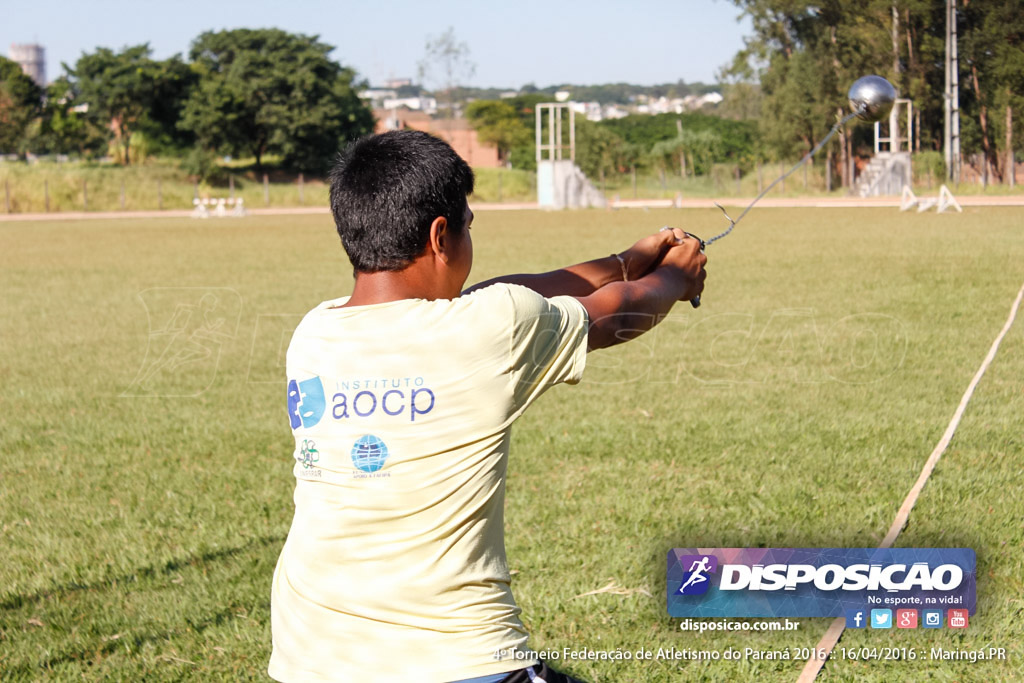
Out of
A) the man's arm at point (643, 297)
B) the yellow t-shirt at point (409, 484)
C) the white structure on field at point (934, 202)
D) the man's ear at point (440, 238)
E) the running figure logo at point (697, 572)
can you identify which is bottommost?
the running figure logo at point (697, 572)

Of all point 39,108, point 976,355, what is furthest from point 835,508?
point 39,108

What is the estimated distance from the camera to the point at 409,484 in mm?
Answer: 1860

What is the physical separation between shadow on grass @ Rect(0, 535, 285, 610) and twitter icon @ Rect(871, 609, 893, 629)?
268 cm

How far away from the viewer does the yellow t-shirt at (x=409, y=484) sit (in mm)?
1854

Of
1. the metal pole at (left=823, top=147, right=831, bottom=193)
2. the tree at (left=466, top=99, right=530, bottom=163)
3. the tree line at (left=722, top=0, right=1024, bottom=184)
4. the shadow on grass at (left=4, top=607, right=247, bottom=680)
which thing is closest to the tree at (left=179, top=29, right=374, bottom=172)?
the tree at (left=466, top=99, right=530, bottom=163)

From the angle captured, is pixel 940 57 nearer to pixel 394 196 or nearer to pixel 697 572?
pixel 697 572

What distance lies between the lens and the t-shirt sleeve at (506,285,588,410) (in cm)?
192

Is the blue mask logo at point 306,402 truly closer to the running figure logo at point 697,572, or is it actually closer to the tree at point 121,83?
the running figure logo at point 697,572

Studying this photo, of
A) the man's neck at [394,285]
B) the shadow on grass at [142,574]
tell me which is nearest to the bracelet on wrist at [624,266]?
the man's neck at [394,285]

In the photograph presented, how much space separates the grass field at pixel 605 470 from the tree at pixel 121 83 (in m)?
48.8

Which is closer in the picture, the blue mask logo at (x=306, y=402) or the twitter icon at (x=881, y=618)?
the blue mask logo at (x=306, y=402)

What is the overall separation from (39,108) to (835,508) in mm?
64680

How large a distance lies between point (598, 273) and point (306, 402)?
863 millimetres

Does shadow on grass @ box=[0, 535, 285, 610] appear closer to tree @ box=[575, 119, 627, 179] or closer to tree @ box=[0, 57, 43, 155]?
tree @ box=[575, 119, 627, 179]
